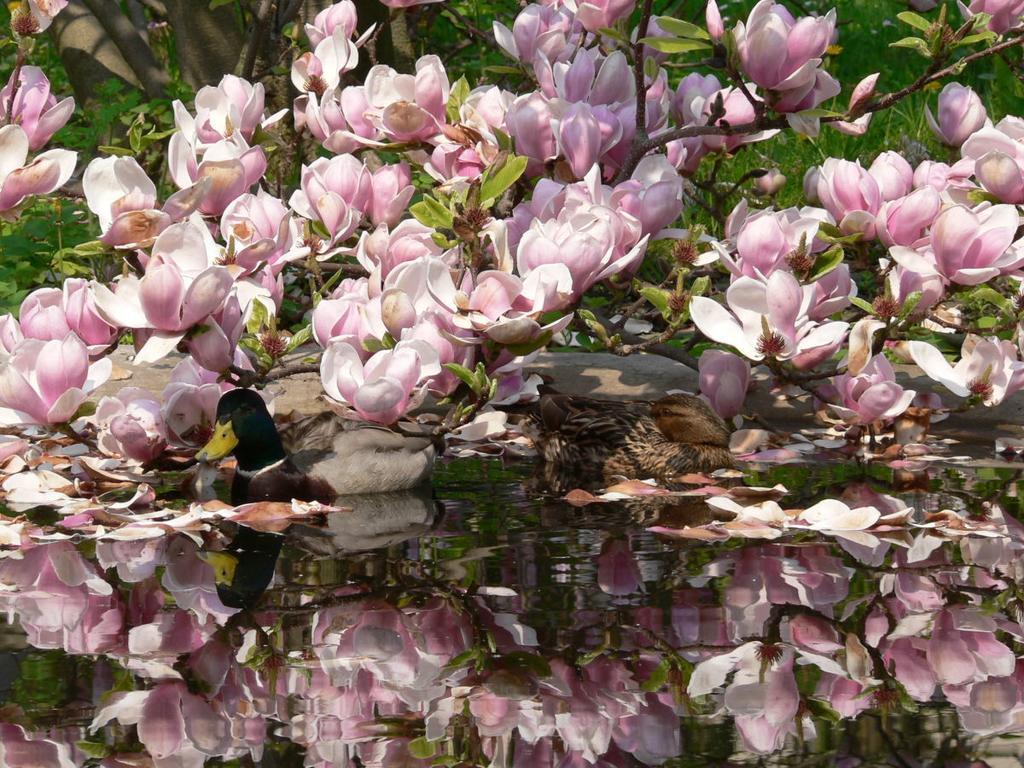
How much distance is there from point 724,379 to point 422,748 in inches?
120

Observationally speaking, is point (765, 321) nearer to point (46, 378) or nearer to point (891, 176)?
point (891, 176)

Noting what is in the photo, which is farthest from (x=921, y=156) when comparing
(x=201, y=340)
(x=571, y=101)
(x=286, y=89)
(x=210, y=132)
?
(x=201, y=340)

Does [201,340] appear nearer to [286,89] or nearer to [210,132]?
[210,132]

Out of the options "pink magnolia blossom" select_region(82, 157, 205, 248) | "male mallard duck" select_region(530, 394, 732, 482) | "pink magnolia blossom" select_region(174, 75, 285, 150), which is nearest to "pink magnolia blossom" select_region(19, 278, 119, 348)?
"pink magnolia blossom" select_region(82, 157, 205, 248)

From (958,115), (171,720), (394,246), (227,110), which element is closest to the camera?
(171,720)

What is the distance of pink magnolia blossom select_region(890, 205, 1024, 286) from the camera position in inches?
151

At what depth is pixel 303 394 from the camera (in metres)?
5.64

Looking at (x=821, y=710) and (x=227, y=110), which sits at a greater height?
(x=227, y=110)

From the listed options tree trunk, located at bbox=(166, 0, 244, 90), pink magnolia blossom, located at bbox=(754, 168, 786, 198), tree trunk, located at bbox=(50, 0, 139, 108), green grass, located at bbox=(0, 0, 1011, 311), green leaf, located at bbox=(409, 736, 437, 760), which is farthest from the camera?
tree trunk, located at bbox=(50, 0, 139, 108)

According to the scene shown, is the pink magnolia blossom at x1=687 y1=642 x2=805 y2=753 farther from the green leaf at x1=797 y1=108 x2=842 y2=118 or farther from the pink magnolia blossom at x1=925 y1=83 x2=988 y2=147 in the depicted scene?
the pink magnolia blossom at x1=925 y1=83 x2=988 y2=147

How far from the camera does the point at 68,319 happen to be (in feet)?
12.7

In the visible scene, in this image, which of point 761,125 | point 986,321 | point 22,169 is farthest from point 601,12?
point 986,321

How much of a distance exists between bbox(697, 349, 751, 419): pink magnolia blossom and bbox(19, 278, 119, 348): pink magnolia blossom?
1934mm

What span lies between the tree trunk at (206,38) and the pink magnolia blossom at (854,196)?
3.99 metres
